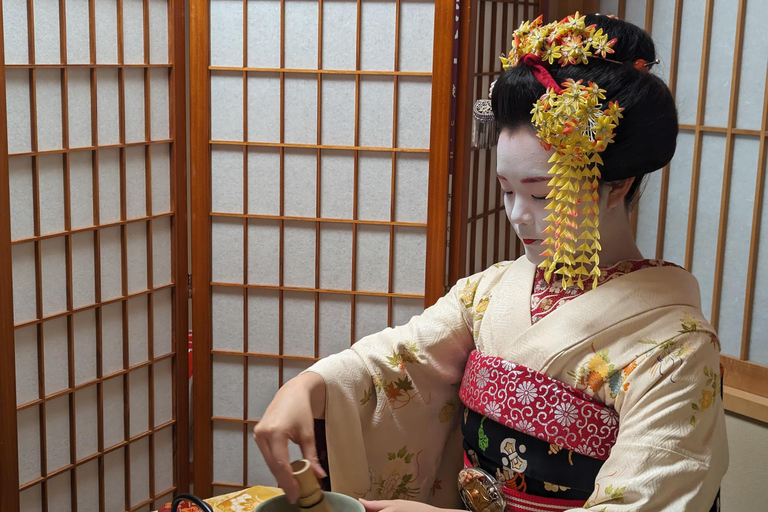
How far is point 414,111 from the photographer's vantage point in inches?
98.7

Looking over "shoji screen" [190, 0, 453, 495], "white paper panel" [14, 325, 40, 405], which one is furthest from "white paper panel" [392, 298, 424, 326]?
"white paper panel" [14, 325, 40, 405]

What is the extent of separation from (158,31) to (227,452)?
136cm

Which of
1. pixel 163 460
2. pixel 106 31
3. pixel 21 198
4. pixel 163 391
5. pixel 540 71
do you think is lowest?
pixel 163 460

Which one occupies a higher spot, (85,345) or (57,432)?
(85,345)

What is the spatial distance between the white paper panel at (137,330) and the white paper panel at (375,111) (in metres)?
0.84

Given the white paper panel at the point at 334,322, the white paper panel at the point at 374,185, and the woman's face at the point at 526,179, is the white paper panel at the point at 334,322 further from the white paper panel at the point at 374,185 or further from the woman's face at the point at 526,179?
the woman's face at the point at 526,179

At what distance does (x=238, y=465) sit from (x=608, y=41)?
1.93 meters

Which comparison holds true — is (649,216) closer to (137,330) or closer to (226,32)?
(226,32)

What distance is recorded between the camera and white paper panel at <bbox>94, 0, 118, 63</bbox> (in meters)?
2.35

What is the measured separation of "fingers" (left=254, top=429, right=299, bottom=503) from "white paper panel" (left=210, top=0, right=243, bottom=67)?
55.8 inches

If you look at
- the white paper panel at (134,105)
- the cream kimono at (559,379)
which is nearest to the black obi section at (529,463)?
the cream kimono at (559,379)

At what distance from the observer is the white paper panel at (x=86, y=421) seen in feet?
Result: 8.03

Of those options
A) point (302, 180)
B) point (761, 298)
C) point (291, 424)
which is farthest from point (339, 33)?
point (761, 298)

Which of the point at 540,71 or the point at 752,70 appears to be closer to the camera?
the point at 540,71
